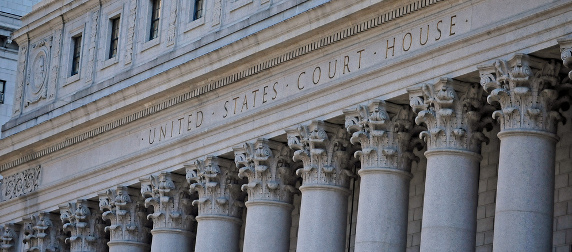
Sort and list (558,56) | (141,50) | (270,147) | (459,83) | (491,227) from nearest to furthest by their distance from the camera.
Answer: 1. (558,56)
2. (459,83)
3. (491,227)
4. (270,147)
5. (141,50)

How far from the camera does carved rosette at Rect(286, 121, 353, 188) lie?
4106 centimetres

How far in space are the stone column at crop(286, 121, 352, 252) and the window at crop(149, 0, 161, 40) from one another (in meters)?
10.5

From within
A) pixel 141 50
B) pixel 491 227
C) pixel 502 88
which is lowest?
pixel 491 227

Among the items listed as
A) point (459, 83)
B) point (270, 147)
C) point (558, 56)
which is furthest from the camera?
point (270, 147)

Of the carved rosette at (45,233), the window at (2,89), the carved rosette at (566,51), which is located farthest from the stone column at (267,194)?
the window at (2,89)

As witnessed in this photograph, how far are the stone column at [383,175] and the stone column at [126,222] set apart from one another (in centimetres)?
1258

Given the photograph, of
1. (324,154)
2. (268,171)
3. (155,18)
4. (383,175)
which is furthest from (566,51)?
(155,18)

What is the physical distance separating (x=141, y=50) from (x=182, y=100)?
430cm

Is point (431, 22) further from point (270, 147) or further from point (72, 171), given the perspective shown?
point (72, 171)

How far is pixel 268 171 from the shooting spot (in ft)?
143

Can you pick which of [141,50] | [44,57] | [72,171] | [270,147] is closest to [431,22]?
[270,147]

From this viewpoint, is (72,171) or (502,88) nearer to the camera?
(502,88)

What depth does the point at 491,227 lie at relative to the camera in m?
39.6

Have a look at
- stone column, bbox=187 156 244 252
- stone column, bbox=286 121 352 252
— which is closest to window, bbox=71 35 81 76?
stone column, bbox=187 156 244 252
